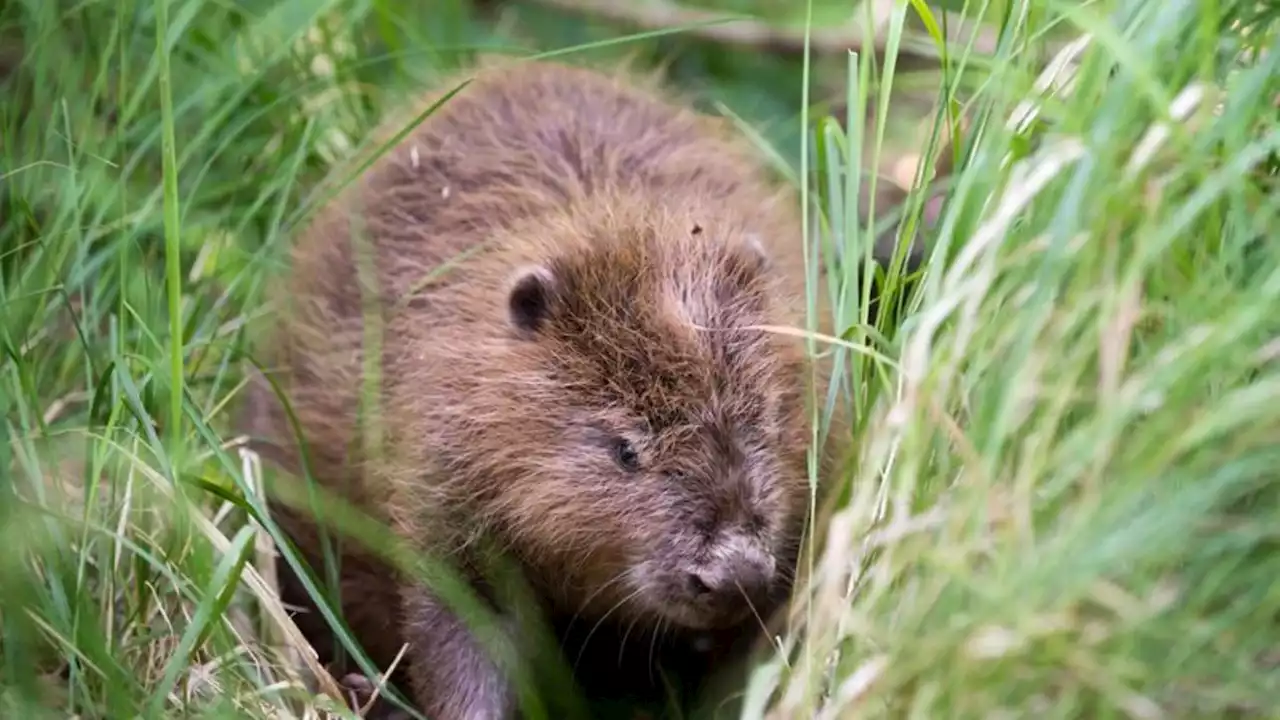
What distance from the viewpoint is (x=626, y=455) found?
3459mm

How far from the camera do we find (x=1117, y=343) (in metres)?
2.49

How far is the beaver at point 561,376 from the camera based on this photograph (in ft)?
11.2

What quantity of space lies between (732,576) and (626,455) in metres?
0.37

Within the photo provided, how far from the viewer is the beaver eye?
3.44m

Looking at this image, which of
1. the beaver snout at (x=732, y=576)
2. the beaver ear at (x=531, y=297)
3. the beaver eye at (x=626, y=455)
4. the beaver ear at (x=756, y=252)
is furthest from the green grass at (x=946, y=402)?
the beaver ear at (x=531, y=297)

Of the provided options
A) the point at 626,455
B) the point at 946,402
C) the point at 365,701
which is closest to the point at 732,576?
the point at 626,455

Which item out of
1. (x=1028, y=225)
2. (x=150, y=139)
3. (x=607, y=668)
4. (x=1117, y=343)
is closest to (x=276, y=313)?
(x=150, y=139)

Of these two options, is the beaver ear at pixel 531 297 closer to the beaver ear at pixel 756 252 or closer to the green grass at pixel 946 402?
the beaver ear at pixel 756 252

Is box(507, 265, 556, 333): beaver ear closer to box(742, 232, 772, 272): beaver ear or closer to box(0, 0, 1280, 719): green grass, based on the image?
box(742, 232, 772, 272): beaver ear

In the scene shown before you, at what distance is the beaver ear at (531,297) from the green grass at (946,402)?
649 mm

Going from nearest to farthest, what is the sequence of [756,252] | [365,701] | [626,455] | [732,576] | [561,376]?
[732,576], [626,455], [561,376], [756,252], [365,701]

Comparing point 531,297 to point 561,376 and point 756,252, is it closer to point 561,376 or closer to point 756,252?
point 561,376

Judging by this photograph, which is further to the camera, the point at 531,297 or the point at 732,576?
the point at 531,297

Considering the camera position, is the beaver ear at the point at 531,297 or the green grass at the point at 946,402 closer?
the green grass at the point at 946,402
